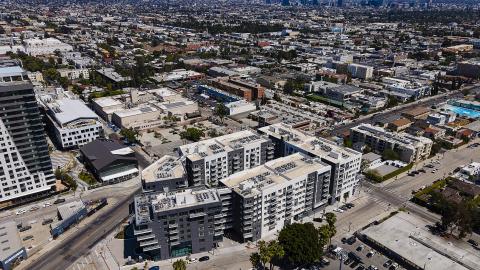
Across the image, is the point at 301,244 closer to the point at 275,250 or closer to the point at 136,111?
the point at 275,250

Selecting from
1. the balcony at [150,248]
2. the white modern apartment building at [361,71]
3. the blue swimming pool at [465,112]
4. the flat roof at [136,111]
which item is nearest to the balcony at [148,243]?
the balcony at [150,248]

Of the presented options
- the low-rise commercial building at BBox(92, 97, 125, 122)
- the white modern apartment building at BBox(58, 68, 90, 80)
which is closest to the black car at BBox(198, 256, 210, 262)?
the low-rise commercial building at BBox(92, 97, 125, 122)

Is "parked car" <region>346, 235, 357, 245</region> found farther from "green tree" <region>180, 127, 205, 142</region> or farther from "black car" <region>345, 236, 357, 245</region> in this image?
"green tree" <region>180, 127, 205, 142</region>

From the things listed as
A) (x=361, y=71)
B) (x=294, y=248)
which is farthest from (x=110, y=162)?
(x=361, y=71)

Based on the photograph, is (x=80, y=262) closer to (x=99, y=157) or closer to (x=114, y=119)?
(x=99, y=157)

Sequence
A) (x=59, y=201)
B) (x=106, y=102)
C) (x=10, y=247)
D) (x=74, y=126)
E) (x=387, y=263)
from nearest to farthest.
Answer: (x=10, y=247)
(x=387, y=263)
(x=59, y=201)
(x=74, y=126)
(x=106, y=102)
